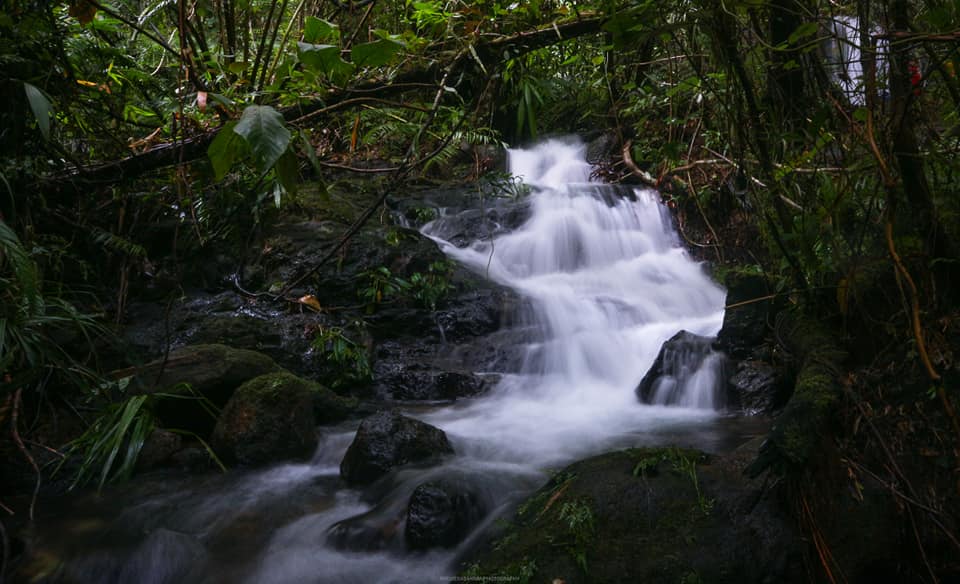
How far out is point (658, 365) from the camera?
18.2ft

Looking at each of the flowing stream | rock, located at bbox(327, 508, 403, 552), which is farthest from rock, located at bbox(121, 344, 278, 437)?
rock, located at bbox(327, 508, 403, 552)

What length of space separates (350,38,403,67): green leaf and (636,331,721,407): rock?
166 inches

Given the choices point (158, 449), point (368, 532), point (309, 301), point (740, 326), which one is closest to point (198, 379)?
point (158, 449)

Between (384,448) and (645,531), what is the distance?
1.87 meters

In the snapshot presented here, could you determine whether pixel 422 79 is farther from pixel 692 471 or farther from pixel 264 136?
pixel 692 471

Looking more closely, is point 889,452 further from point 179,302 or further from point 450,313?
point 179,302

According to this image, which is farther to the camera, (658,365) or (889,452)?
(658,365)

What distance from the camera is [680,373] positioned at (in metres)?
5.41

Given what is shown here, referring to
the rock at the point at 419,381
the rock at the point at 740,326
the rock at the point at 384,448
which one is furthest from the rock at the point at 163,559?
the rock at the point at 740,326

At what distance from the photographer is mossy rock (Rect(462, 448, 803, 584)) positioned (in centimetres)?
224

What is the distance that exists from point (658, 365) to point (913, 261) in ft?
11.7

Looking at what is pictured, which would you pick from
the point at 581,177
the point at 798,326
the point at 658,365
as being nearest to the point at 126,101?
the point at 798,326

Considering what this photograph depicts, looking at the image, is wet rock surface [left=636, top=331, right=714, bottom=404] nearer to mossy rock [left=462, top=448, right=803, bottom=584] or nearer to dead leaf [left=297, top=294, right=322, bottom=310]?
mossy rock [left=462, top=448, right=803, bottom=584]

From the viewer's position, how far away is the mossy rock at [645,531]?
7.34 feet
